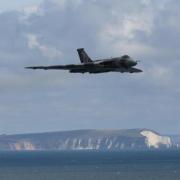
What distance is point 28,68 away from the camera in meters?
78.1

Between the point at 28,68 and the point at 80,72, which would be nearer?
the point at 28,68

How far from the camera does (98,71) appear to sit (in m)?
84.2

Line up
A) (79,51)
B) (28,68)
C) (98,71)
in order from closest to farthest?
(28,68), (98,71), (79,51)

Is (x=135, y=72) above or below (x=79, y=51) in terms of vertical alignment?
below

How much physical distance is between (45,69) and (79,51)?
14.8 metres

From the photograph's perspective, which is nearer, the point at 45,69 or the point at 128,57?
the point at 45,69

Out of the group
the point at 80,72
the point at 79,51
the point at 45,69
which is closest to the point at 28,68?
the point at 45,69

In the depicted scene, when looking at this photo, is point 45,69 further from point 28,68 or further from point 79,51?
point 79,51

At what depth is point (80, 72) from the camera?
3351 inches

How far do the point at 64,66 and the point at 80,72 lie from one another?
199 cm

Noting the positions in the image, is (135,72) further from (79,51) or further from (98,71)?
(79,51)

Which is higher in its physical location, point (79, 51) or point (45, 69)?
point (79, 51)

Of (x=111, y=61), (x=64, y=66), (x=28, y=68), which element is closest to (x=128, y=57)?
(x=111, y=61)

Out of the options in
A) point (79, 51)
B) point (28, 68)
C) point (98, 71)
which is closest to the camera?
point (28, 68)
